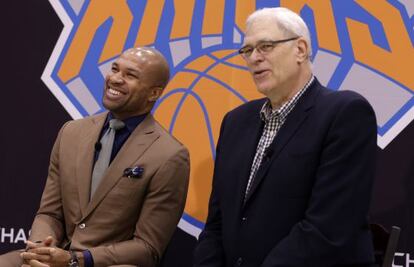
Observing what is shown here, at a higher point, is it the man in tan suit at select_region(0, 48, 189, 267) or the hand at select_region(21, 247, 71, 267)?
the man in tan suit at select_region(0, 48, 189, 267)

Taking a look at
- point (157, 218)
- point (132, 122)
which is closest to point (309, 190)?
point (157, 218)

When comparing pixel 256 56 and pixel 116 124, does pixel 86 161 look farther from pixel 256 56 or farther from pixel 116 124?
pixel 256 56

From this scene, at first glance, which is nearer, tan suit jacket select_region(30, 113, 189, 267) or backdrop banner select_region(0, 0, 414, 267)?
tan suit jacket select_region(30, 113, 189, 267)

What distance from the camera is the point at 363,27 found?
3654 millimetres

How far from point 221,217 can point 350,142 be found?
728 mm

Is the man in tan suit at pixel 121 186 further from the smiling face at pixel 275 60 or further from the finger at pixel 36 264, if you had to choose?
the smiling face at pixel 275 60

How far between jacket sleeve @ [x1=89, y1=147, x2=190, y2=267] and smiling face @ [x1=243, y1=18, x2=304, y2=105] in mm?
788

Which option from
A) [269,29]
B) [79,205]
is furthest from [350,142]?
[79,205]

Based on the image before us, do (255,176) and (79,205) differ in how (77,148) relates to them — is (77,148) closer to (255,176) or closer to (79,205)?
(79,205)

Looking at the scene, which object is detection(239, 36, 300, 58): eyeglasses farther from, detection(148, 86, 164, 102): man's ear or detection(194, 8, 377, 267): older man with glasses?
detection(148, 86, 164, 102): man's ear

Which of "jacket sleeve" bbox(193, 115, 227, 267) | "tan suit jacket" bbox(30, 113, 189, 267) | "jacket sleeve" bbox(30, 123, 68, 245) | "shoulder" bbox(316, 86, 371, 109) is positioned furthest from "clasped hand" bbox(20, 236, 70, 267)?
"shoulder" bbox(316, 86, 371, 109)

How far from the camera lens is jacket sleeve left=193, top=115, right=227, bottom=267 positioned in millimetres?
2906

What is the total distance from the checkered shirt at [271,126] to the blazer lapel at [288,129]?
32 millimetres

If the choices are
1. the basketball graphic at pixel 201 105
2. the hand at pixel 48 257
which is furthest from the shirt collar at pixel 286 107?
the hand at pixel 48 257
